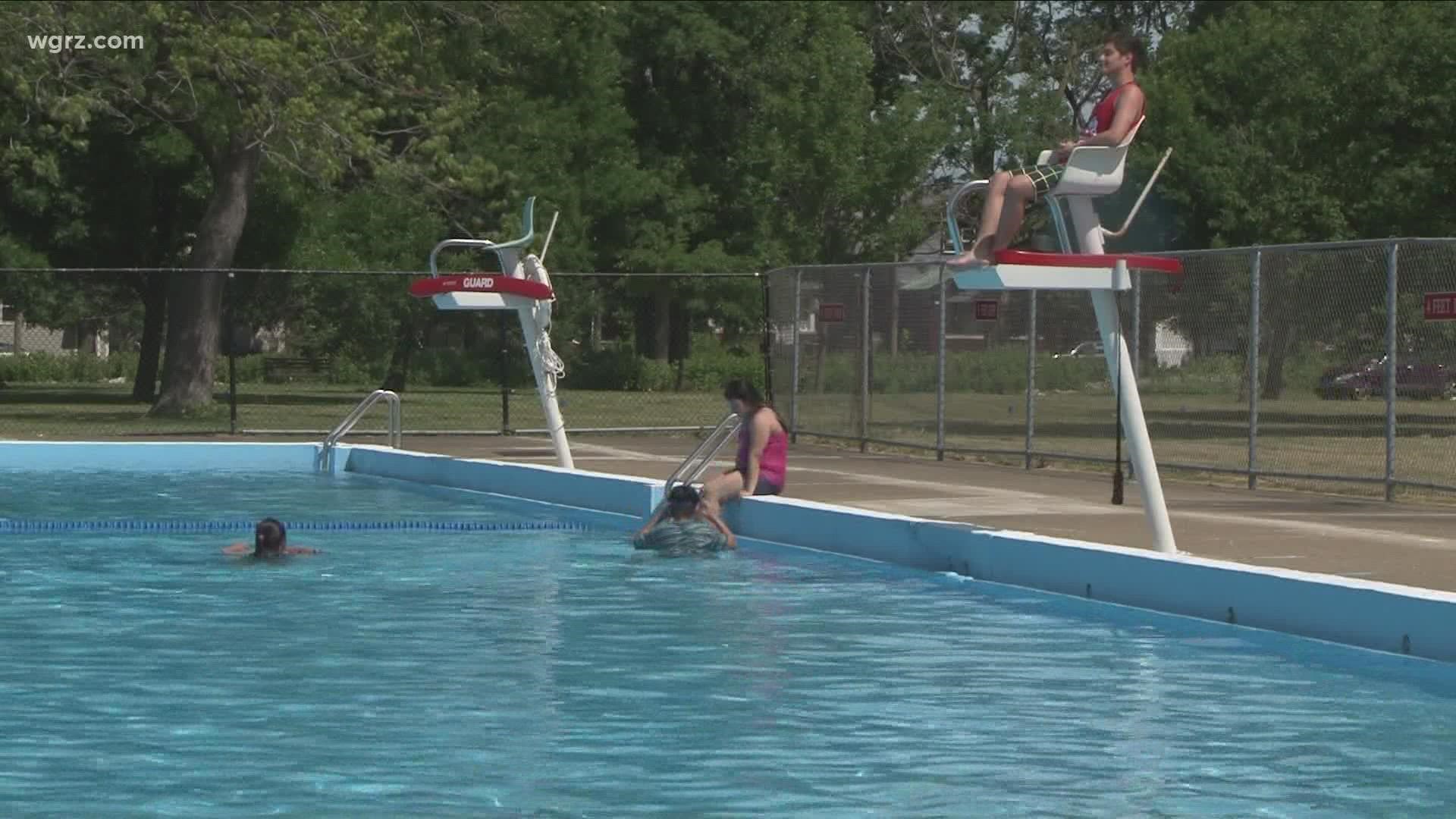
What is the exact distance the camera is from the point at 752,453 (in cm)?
1797

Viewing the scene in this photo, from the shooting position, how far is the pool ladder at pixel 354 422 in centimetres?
2528

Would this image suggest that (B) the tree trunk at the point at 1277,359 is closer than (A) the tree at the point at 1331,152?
Yes

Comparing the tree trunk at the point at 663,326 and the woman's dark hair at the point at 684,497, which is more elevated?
the tree trunk at the point at 663,326

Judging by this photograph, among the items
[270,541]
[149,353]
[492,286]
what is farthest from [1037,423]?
[149,353]

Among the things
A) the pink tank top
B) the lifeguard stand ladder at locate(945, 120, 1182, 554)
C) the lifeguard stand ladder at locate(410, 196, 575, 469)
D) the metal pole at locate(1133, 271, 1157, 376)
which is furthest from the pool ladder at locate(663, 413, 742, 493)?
the lifeguard stand ladder at locate(945, 120, 1182, 554)

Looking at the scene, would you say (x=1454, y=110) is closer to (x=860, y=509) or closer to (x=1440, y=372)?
(x=1440, y=372)

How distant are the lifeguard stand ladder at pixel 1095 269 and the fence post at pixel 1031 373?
34.2ft

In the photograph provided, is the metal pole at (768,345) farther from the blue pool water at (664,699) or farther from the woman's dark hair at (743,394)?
the blue pool water at (664,699)

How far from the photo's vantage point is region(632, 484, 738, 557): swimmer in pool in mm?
16750

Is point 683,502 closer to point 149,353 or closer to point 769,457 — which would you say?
point 769,457

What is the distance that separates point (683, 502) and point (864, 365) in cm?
1130

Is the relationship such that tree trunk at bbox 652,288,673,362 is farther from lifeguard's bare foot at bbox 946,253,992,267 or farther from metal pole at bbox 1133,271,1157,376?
lifeguard's bare foot at bbox 946,253,992,267

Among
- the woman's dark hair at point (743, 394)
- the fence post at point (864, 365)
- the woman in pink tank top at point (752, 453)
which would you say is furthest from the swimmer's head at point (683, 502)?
the fence post at point (864, 365)

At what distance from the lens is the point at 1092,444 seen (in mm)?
26422
